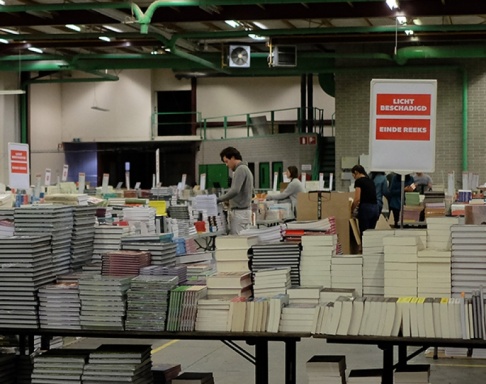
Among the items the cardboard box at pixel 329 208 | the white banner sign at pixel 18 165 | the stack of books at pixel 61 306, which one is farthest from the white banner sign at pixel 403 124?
the white banner sign at pixel 18 165

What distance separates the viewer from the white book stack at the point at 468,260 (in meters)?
4.75

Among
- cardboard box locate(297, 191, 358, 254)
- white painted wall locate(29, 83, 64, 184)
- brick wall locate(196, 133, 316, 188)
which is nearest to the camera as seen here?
cardboard box locate(297, 191, 358, 254)

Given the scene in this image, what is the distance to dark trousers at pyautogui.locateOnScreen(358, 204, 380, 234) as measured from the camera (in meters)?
11.6

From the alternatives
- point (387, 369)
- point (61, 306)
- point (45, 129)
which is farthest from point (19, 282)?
point (45, 129)

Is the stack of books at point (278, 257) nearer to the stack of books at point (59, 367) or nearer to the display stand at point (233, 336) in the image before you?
the display stand at point (233, 336)

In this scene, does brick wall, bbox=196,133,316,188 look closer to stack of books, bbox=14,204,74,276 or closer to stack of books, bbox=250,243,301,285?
stack of books, bbox=14,204,74,276

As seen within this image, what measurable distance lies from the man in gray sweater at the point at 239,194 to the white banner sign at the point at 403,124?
4.92 metres

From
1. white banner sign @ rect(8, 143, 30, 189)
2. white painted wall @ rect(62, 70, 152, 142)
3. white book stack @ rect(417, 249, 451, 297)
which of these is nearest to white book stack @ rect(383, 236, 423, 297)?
white book stack @ rect(417, 249, 451, 297)

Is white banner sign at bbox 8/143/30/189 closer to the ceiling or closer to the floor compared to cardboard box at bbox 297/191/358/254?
closer to the ceiling

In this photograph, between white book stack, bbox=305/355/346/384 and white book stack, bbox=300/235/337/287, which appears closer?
white book stack, bbox=305/355/346/384

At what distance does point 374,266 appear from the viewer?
502 centimetres

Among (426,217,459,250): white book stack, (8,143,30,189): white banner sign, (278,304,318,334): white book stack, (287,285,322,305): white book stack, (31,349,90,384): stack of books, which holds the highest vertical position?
(8,143,30,189): white banner sign

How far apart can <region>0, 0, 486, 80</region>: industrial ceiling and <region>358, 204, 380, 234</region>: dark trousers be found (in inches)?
151

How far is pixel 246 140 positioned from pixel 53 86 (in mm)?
7496
